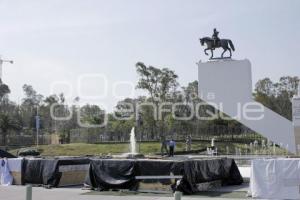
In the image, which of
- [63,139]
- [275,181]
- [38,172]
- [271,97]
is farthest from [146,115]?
[275,181]

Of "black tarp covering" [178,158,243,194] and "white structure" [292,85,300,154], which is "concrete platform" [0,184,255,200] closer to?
"black tarp covering" [178,158,243,194]

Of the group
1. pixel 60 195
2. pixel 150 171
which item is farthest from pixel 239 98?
pixel 60 195

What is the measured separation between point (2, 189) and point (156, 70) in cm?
4626

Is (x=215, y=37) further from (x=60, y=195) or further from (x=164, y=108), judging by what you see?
(x=164, y=108)

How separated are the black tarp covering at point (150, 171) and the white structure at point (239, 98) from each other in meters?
10.4

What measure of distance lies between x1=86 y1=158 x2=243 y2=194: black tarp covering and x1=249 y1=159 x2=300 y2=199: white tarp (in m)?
2.25

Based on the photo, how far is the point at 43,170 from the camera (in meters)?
19.2

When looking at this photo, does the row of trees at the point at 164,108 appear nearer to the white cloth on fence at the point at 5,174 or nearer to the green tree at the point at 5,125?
the green tree at the point at 5,125

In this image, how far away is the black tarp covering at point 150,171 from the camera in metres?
15.8

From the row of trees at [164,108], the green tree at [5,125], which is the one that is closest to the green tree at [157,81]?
the row of trees at [164,108]

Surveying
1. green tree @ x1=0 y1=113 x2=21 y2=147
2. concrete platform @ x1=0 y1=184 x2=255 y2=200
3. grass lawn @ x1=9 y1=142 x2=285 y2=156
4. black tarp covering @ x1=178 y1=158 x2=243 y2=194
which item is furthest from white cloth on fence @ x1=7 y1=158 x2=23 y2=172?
green tree @ x1=0 y1=113 x2=21 y2=147

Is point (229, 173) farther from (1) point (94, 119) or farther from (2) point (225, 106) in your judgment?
(1) point (94, 119)

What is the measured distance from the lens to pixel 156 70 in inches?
2498

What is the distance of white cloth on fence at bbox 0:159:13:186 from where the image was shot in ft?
66.0
